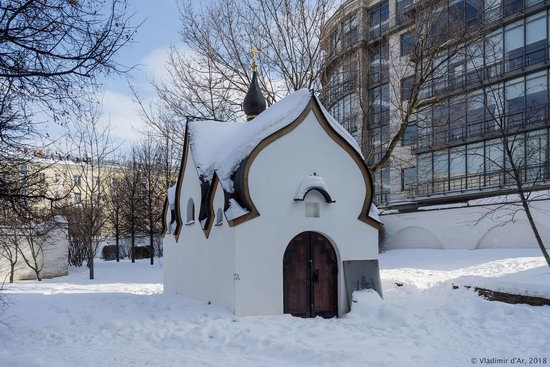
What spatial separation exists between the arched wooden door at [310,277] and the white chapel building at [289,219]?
2cm

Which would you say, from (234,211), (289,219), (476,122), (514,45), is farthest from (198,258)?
(514,45)

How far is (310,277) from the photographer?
452 inches

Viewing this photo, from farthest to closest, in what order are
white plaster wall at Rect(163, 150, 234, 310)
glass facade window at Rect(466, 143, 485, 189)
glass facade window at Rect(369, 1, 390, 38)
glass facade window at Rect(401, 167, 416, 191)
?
glass facade window at Rect(401, 167, 416, 191), glass facade window at Rect(369, 1, 390, 38), glass facade window at Rect(466, 143, 485, 189), white plaster wall at Rect(163, 150, 234, 310)

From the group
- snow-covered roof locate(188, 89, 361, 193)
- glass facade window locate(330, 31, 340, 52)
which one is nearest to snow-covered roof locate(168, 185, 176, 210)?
snow-covered roof locate(188, 89, 361, 193)

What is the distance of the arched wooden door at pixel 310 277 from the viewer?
11188 millimetres

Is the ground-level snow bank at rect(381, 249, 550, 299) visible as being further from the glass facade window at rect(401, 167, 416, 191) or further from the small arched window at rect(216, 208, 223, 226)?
the glass facade window at rect(401, 167, 416, 191)

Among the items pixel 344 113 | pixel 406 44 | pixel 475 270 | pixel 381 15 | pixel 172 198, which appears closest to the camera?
pixel 172 198

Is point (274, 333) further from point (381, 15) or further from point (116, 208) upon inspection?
point (381, 15)

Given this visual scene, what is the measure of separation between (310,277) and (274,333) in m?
2.51

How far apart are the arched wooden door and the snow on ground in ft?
2.02

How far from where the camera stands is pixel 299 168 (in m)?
11.6

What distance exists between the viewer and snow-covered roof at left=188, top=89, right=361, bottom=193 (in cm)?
1135

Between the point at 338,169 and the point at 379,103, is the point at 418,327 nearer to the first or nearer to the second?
the point at 338,169

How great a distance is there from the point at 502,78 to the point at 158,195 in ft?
76.4
